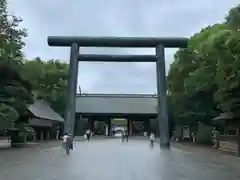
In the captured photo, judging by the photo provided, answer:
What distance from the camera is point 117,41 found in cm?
3978

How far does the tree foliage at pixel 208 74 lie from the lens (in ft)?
98.2

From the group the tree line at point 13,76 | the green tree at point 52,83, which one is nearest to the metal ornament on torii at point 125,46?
the tree line at point 13,76

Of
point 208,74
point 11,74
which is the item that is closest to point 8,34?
point 11,74

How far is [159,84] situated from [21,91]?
11.5 metres

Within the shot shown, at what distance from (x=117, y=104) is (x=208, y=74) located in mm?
41478

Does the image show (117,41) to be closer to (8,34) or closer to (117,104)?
(8,34)

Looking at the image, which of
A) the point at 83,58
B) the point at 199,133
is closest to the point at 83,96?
the point at 199,133

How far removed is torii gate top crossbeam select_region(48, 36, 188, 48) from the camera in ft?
130

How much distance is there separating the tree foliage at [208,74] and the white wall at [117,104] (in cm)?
2312

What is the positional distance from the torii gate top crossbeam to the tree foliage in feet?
8.29

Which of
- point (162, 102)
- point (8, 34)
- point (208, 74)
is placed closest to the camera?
point (8, 34)

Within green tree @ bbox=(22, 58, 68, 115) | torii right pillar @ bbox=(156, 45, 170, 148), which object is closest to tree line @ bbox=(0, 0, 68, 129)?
torii right pillar @ bbox=(156, 45, 170, 148)

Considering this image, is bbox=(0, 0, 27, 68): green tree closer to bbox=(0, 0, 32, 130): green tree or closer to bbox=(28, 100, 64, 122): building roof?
bbox=(0, 0, 32, 130): green tree

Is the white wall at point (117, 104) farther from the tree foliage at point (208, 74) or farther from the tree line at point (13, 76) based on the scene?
the tree line at point (13, 76)
